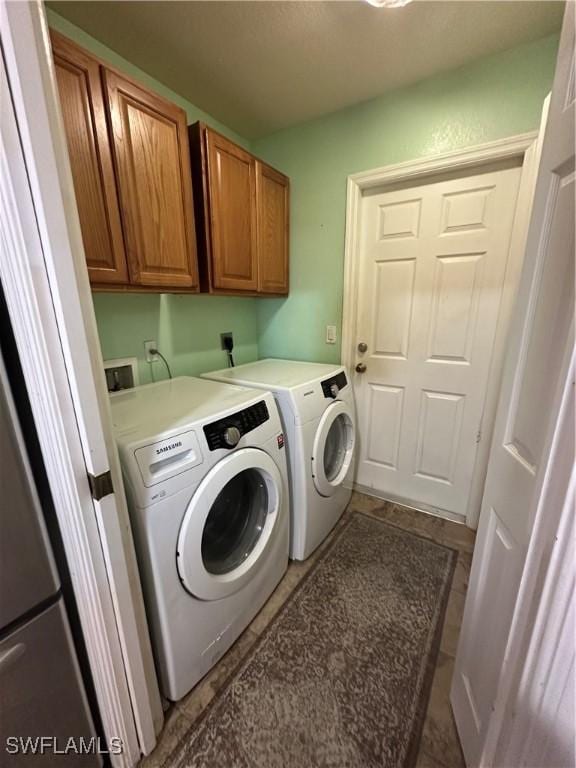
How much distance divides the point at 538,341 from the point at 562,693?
64cm

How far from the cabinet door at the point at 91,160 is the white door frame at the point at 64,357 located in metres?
0.50

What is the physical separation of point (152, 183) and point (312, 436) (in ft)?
4.12

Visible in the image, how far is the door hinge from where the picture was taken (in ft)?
2.25

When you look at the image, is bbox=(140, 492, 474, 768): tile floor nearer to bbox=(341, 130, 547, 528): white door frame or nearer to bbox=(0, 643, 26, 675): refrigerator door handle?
bbox=(341, 130, 547, 528): white door frame

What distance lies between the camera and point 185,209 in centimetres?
133

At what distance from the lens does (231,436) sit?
1026 mm

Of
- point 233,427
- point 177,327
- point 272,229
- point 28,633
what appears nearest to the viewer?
point 28,633

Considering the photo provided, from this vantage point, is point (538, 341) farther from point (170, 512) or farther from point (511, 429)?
point (170, 512)

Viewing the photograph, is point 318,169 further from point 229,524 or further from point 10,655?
point 10,655

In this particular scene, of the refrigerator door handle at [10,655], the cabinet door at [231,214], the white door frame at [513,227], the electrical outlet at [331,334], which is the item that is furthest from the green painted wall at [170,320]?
the refrigerator door handle at [10,655]

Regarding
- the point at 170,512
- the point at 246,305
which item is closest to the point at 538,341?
the point at 170,512

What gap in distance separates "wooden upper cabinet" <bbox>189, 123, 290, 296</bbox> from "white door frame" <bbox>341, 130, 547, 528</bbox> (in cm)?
45

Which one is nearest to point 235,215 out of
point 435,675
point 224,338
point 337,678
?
point 224,338

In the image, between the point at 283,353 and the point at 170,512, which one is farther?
the point at 283,353
